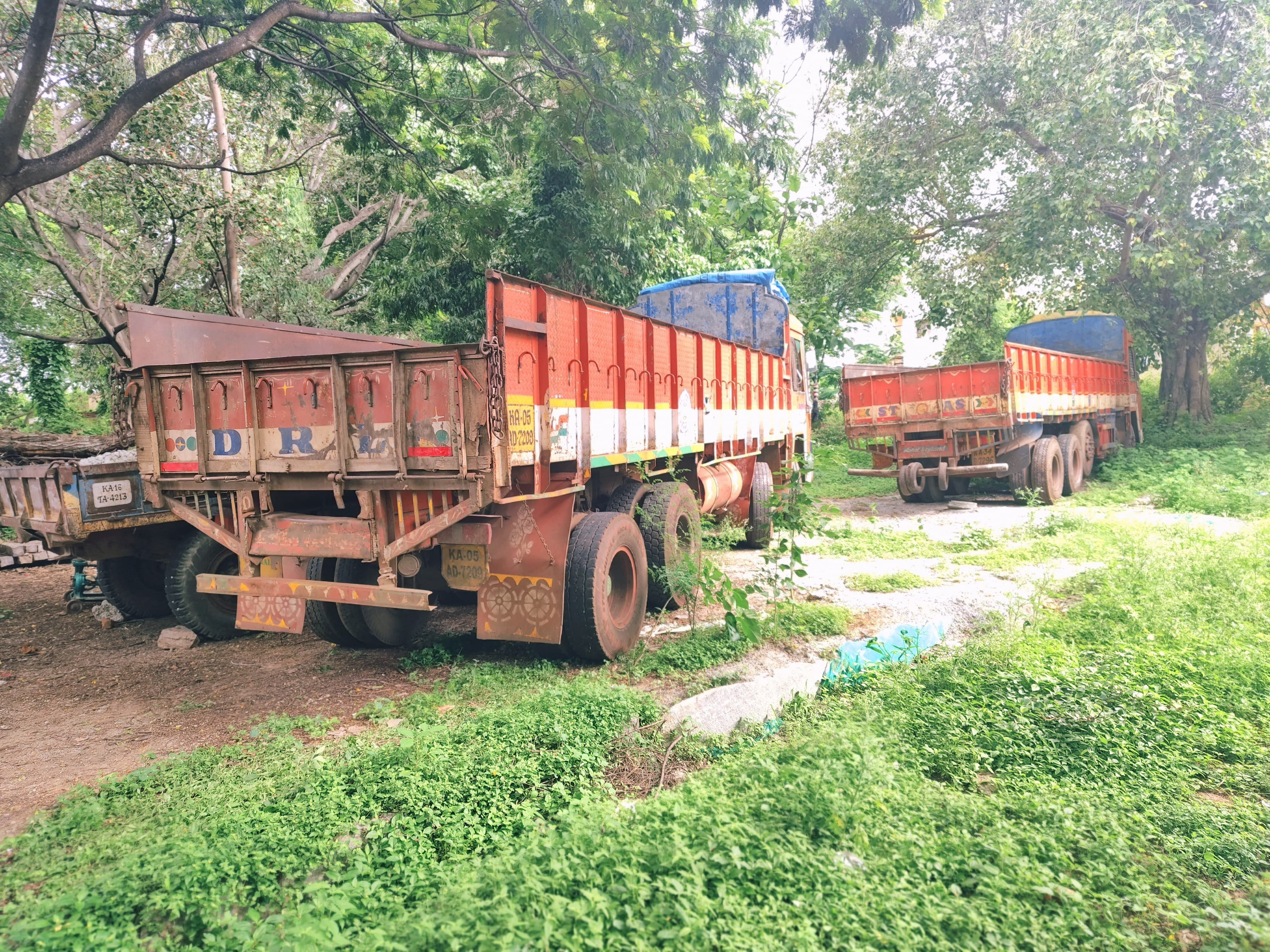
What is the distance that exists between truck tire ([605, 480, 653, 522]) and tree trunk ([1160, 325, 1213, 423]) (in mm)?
16972

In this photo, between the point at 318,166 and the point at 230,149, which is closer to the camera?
the point at 230,149

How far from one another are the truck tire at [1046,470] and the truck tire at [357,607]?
984cm

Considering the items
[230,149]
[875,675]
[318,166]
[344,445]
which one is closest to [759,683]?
[875,675]

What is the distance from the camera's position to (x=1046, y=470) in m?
11.5

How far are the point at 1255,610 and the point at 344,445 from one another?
19.9ft

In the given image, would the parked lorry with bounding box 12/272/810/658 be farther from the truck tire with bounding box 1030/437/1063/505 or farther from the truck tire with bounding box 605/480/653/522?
the truck tire with bounding box 1030/437/1063/505

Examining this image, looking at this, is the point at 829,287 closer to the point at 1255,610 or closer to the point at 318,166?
the point at 318,166

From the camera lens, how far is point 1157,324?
56.1ft

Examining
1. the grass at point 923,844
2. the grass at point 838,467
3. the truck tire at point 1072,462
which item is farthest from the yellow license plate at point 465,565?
the truck tire at point 1072,462

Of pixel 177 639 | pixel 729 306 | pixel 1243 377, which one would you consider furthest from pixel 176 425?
pixel 1243 377

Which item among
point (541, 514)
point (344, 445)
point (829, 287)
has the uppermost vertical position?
point (829, 287)

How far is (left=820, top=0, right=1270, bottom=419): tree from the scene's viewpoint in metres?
13.3

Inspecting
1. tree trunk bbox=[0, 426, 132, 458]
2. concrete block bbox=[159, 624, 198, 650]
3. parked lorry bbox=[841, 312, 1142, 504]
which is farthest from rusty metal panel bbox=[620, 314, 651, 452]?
tree trunk bbox=[0, 426, 132, 458]

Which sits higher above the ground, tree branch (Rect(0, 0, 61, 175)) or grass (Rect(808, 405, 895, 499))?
tree branch (Rect(0, 0, 61, 175))
